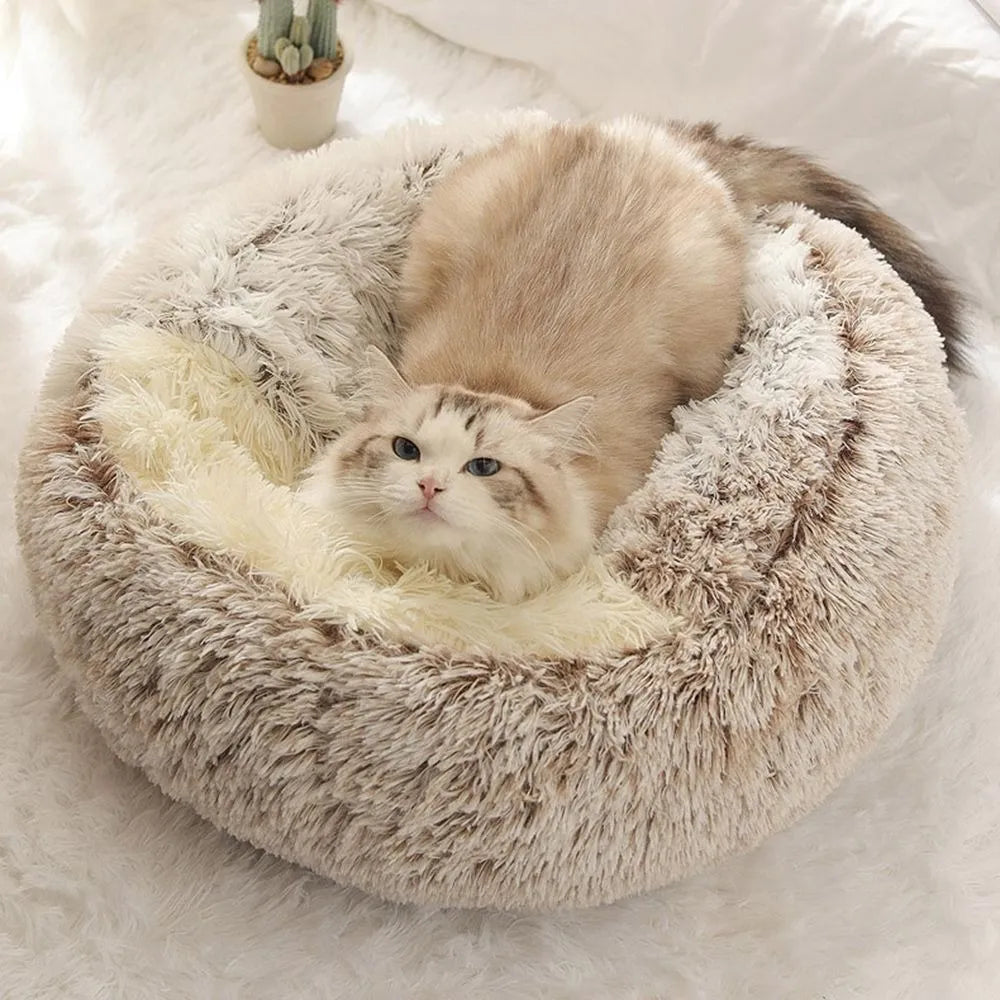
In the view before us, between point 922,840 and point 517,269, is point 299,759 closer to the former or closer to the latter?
point 517,269

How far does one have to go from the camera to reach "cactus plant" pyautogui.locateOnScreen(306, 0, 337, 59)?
1.79 meters

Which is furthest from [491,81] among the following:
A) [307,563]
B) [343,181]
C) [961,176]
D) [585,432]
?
[307,563]

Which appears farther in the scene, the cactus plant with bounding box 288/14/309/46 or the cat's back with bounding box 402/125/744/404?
the cactus plant with bounding box 288/14/309/46

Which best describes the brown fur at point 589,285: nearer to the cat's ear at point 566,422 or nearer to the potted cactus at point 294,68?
the cat's ear at point 566,422

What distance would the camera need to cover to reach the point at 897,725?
4.56 ft

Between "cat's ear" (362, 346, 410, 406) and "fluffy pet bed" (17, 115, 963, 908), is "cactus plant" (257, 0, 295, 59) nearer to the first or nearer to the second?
"fluffy pet bed" (17, 115, 963, 908)

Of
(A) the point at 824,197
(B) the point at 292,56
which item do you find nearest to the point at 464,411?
(A) the point at 824,197

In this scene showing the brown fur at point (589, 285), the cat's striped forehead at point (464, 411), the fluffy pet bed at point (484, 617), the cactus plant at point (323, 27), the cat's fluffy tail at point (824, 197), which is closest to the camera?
the fluffy pet bed at point (484, 617)

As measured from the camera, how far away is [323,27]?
1.82 metres

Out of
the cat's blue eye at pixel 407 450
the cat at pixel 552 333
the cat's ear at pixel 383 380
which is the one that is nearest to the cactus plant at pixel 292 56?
the cat at pixel 552 333

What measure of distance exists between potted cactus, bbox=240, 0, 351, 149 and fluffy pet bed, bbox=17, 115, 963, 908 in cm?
58

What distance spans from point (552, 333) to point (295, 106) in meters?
0.84

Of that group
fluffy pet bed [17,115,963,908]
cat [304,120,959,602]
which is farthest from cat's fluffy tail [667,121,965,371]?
fluffy pet bed [17,115,963,908]

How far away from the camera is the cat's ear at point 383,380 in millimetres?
1201
